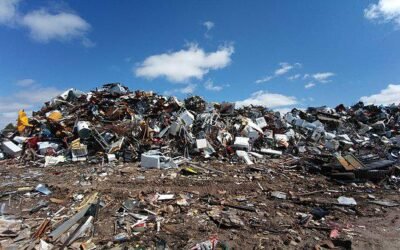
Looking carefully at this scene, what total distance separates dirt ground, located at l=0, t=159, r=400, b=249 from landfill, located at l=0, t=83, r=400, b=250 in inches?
1.0

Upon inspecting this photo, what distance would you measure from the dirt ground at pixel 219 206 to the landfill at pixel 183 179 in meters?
0.03

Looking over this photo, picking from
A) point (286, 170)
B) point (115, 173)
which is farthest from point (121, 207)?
point (286, 170)

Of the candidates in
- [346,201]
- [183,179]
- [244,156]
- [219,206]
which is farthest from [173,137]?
[346,201]

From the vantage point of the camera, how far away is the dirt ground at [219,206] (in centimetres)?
491

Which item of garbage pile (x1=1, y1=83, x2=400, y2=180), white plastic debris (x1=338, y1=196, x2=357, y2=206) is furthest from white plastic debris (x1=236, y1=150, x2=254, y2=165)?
white plastic debris (x1=338, y1=196, x2=357, y2=206)

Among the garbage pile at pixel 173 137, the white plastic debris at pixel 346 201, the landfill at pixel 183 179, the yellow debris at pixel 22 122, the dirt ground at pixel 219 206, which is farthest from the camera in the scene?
the yellow debris at pixel 22 122

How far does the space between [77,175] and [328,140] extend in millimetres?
10635

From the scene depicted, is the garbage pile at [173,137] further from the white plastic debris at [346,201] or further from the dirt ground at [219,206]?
the white plastic debris at [346,201]

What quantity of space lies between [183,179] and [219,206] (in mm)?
2046

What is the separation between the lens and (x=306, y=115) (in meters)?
18.2

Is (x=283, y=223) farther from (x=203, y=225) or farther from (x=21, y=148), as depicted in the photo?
(x=21, y=148)

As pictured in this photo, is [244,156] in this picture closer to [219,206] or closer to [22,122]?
[219,206]

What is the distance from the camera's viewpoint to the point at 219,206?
6.22 meters

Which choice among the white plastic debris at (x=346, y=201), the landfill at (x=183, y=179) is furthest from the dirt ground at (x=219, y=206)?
the white plastic debris at (x=346, y=201)
